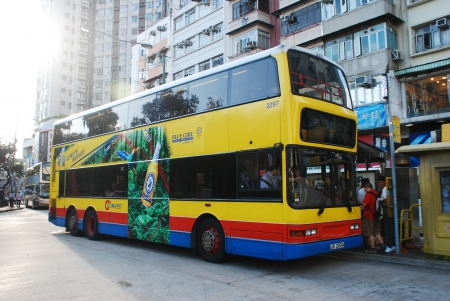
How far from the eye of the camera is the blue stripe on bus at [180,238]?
31.4ft

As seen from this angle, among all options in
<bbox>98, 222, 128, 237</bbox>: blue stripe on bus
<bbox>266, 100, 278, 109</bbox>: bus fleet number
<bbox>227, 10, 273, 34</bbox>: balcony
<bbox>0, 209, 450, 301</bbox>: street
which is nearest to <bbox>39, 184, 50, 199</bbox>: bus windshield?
<bbox>227, 10, 273, 34</bbox>: balcony

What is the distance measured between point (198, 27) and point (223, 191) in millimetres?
29994

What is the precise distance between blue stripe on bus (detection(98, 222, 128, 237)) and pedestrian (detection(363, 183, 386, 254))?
6.91 metres

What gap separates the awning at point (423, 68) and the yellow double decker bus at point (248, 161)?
39.6ft

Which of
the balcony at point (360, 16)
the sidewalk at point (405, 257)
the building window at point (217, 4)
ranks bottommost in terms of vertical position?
the sidewalk at point (405, 257)

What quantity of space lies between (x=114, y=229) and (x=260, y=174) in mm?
6405

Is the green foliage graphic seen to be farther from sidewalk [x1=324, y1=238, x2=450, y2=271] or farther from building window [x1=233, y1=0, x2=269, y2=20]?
building window [x1=233, y1=0, x2=269, y2=20]

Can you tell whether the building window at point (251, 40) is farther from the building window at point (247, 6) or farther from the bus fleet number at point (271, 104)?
the bus fleet number at point (271, 104)

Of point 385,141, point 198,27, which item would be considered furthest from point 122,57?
point 385,141

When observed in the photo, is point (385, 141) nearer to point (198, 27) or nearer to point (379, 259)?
point (379, 259)

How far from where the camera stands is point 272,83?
7.96m

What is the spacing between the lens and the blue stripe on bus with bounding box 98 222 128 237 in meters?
11.9

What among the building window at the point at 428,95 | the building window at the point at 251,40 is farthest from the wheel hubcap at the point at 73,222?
the building window at the point at 251,40

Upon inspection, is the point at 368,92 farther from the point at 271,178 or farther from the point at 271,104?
the point at 271,178
